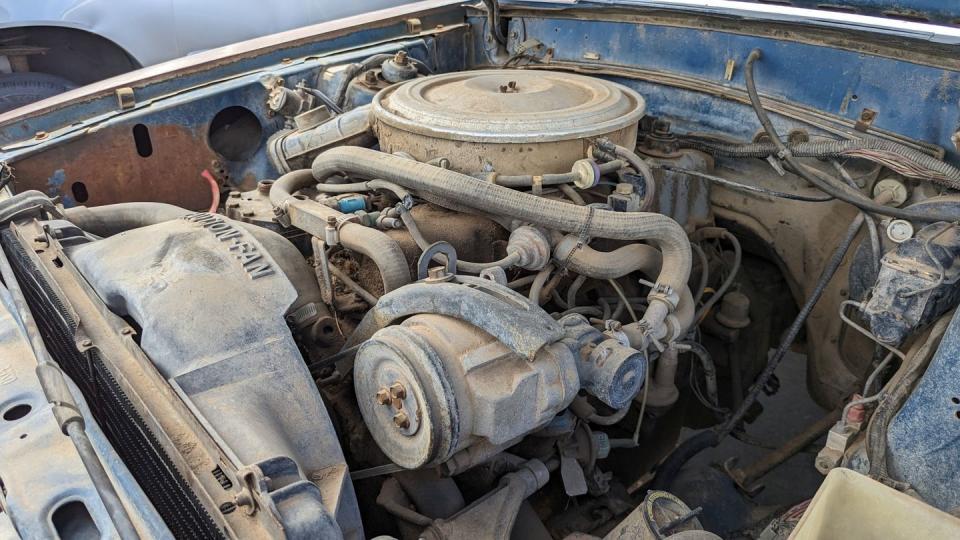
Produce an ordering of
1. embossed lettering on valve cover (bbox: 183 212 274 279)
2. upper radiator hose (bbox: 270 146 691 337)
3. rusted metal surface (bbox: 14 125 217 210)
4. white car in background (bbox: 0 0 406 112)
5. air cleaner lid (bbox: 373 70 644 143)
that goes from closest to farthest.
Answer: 1. embossed lettering on valve cover (bbox: 183 212 274 279)
2. upper radiator hose (bbox: 270 146 691 337)
3. air cleaner lid (bbox: 373 70 644 143)
4. rusted metal surface (bbox: 14 125 217 210)
5. white car in background (bbox: 0 0 406 112)

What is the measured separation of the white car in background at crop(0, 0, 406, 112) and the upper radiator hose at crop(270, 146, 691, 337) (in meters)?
3.58

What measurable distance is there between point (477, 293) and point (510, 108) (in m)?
0.73

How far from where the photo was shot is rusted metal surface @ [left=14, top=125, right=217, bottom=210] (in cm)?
222

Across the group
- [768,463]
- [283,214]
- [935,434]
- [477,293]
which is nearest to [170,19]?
[283,214]

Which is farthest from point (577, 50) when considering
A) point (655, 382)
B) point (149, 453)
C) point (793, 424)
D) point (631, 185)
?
point (149, 453)

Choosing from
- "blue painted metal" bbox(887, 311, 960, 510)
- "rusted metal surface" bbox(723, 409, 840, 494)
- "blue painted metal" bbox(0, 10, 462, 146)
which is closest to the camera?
"blue painted metal" bbox(887, 311, 960, 510)

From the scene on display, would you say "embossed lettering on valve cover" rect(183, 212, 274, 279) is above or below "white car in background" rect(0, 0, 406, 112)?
below

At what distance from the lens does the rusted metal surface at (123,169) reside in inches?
87.6

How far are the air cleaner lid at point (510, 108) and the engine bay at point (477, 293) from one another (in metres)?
0.01

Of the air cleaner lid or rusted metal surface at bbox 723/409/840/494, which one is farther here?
rusted metal surface at bbox 723/409/840/494

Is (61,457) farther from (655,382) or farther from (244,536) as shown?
A: (655,382)

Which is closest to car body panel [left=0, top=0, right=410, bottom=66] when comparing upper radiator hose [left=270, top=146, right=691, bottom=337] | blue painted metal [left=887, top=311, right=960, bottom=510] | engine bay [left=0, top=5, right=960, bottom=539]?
engine bay [left=0, top=5, right=960, bottom=539]

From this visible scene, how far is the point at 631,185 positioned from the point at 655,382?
0.57 meters

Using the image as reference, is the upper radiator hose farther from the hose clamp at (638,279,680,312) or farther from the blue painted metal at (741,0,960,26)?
the blue painted metal at (741,0,960,26)
